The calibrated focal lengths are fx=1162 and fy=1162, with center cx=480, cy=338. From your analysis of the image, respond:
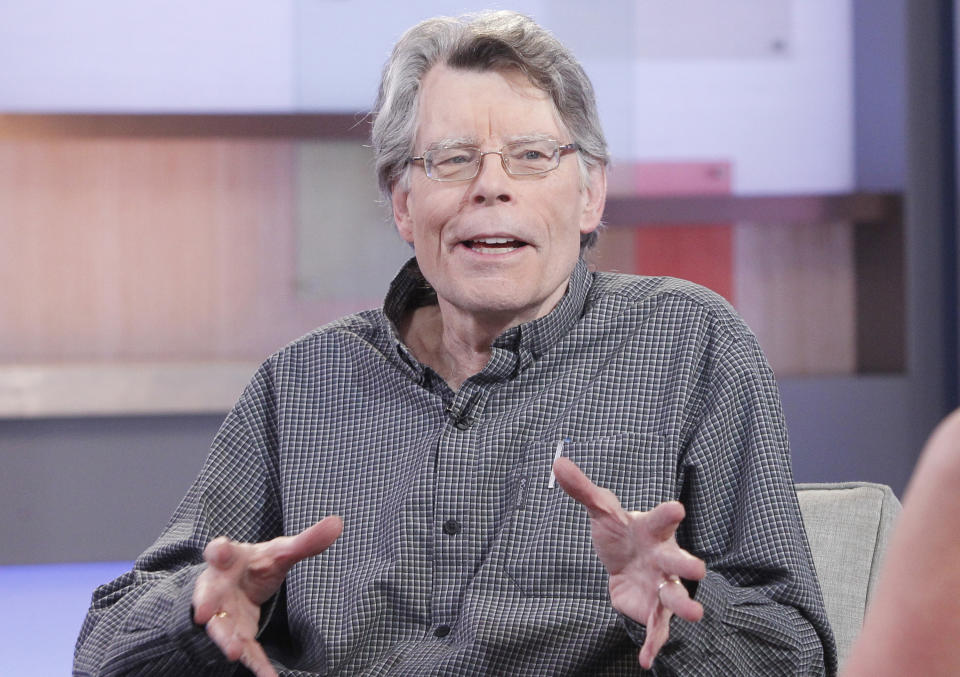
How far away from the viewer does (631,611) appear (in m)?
0.99

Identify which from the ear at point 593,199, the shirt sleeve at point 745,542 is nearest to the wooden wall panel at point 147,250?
the ear at point 593,199

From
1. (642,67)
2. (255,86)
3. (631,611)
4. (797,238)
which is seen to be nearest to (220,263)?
(255,86)

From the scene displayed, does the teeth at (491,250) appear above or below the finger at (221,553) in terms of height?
above

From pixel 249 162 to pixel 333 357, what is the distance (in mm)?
2231

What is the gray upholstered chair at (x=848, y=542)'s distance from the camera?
4.59 feet

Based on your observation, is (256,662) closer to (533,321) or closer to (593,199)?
(533,321)

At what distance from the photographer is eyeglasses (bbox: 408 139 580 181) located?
144 cm

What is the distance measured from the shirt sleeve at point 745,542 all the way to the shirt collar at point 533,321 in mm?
207

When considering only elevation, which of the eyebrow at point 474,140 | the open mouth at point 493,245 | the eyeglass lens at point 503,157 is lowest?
the open mouth at point 493,245

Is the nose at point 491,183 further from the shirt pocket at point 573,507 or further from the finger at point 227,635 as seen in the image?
the finger at point 227,635

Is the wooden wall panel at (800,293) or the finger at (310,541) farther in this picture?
the wooden wall panel at (800,293)

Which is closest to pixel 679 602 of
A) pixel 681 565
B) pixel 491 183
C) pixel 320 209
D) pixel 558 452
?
pixel 681 565

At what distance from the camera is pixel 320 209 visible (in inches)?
143

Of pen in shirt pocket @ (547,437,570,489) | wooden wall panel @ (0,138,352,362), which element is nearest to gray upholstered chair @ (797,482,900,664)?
pen in shirt pocket @ (547,437,570,489)
